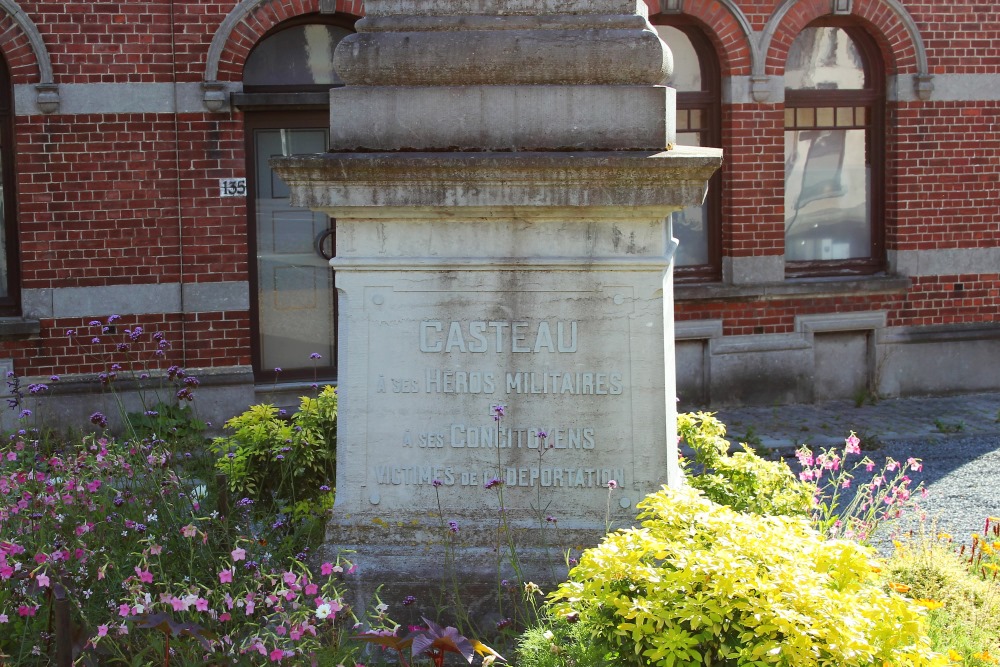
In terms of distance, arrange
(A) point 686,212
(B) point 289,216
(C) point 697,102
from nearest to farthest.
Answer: (B) point 289,216 < (C) point 697,102 < (A) point 686,212

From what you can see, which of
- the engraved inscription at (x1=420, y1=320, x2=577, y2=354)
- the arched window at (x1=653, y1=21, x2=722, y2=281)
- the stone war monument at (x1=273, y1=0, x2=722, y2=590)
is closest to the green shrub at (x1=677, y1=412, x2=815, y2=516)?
the stone war monument at (x1=273, y1=0, x2=722, y2=590)

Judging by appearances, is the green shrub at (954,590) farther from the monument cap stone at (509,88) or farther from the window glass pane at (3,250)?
the window glass pane at (3,250)

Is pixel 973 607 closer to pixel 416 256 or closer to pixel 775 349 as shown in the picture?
pixel 416 256

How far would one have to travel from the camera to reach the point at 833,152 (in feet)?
41.6

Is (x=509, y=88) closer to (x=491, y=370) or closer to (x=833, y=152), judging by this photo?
(x=491, y=370)

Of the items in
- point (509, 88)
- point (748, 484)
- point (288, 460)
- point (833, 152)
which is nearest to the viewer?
point (509, 88)

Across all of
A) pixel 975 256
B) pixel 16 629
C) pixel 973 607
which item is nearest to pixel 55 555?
pixel 16 629

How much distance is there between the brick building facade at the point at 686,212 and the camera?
34.8 feet

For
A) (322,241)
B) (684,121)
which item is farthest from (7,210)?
(684,121)

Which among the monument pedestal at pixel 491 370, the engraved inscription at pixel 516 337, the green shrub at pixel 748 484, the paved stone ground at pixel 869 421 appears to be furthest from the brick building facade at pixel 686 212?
the engraved inscription at pixel 516 337

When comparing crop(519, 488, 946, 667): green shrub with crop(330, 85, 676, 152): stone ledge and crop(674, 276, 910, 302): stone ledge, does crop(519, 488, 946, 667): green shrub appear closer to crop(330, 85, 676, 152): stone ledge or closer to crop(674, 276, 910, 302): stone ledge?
crop(330, 85, 676, 152): stone ledge

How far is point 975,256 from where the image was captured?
12.7 meters

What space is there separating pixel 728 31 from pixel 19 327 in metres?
6.36

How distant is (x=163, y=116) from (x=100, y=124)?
48 centimetres
